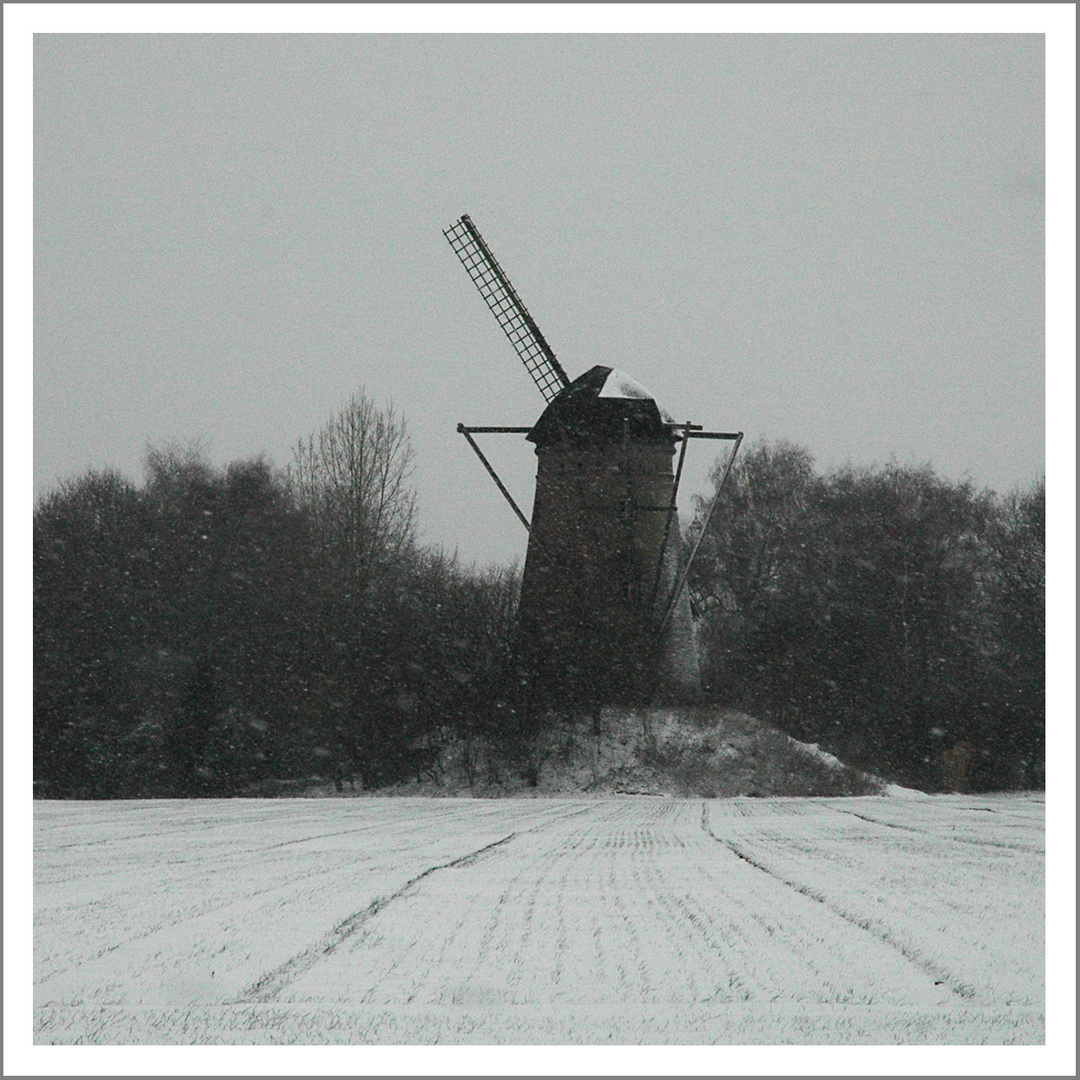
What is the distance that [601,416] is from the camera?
26250mm

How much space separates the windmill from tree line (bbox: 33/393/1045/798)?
92 cm

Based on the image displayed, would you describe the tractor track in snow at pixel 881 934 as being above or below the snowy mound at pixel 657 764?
above

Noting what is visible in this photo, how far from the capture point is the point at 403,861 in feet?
8.67

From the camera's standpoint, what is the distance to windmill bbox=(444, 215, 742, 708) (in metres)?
22.7

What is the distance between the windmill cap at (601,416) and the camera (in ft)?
86.0

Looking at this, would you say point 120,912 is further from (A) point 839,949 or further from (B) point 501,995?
(A) point 839,949

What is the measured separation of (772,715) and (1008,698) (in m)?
6.15

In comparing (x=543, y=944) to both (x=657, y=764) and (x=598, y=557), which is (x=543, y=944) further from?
(x=598, y=557)

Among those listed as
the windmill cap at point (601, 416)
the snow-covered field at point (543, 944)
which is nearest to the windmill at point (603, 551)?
the windmill cap at point (601, 416)

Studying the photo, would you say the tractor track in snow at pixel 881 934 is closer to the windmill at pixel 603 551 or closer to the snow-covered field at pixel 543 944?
the snow-covered field at pixel 543 944

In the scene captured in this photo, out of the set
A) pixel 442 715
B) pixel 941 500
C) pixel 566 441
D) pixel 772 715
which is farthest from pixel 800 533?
pixel 442 715

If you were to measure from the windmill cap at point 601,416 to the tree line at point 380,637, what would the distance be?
3721 millimetres

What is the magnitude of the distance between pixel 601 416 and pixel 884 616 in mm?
16927

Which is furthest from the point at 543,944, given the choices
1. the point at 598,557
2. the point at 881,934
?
the point at 598,557
